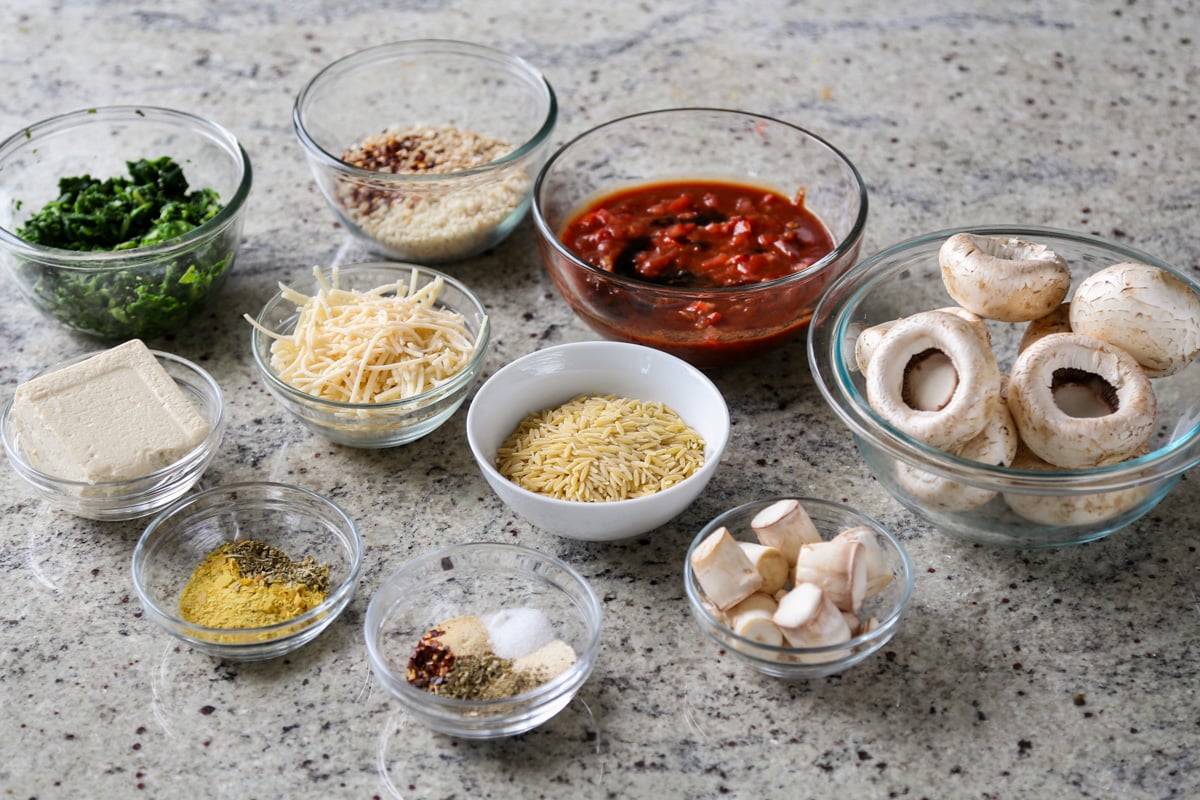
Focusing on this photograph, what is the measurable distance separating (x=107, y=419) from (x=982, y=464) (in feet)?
4.58

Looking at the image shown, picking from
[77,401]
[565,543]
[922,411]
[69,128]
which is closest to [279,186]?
[69,128]

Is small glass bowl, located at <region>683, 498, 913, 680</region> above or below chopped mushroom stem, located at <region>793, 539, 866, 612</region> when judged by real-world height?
below

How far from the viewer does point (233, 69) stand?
3064mm

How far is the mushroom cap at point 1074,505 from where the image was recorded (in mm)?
1746

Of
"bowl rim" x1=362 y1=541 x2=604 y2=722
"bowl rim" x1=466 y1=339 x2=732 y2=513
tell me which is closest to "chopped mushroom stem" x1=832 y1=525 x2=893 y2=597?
"bowl rim" x1=466 y1=339 x2=732 y2=513

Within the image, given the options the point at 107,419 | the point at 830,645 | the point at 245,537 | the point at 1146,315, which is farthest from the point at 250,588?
the point at 1146,315

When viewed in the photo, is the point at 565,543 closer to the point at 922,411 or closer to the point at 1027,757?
the point at 922,411

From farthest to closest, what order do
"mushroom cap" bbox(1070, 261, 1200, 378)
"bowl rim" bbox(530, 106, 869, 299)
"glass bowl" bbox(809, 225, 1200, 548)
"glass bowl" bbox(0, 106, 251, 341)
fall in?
"glass bowl" bbox(0, 106, 251, 341) → "bowl rim" bbox(530, 106, 869, 299) → "mushroom cap" bbox(1070, 261, 1200, 378) → "glass bowl" bbox(809, 225, 1200, 548)

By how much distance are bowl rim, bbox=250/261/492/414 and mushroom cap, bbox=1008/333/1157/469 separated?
0.90 m

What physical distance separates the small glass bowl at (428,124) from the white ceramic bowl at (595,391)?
498mm

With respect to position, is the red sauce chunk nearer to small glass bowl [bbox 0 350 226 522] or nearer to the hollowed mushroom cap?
the hollowed mushroom cap

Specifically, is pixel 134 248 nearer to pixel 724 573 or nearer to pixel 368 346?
pixel 368 346

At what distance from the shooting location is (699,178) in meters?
2.59

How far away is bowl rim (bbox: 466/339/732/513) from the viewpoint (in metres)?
1.77
